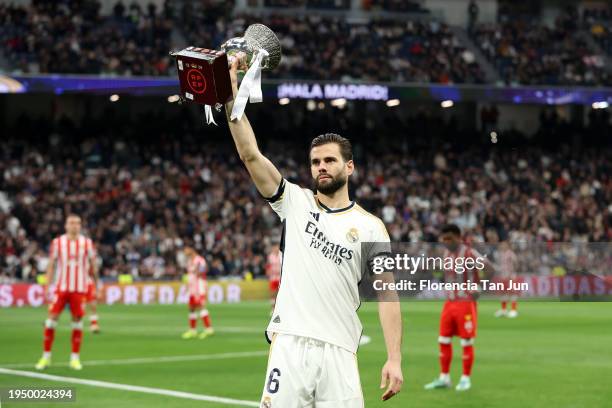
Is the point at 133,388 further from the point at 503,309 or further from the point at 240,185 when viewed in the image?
the point at 240,185

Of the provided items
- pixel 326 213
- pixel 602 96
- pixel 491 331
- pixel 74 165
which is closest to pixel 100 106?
pixel 74 165

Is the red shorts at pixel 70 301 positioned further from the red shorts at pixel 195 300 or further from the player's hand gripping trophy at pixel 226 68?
the player's hand gripping trophy at pixel 226 68

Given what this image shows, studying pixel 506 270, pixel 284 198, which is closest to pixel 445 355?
pixel 284 198

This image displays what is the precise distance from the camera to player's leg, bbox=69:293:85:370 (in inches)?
681

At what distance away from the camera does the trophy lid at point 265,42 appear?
20.4 feet

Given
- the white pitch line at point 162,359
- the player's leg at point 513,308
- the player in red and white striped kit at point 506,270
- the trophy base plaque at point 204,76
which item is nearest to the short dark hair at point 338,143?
the trophy base plaque at point 204,76

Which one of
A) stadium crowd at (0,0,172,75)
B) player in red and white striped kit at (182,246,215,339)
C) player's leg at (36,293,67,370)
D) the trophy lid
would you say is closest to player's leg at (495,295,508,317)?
player in red and white striped kit at (182,246,215,339)

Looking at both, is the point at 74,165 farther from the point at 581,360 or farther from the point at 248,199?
the point at 581,360

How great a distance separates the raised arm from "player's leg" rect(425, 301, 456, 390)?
8.85m

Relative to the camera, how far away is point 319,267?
665 centimetres

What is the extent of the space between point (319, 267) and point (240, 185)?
3681cm

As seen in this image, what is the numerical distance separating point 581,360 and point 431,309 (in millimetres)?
17092

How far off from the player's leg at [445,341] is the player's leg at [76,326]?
18.3 feet

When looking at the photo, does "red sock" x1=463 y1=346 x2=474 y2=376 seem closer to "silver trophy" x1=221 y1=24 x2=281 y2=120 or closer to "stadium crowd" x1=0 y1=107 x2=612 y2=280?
"silver trophy" x1=221 y1=24 x2=281 y2=120
